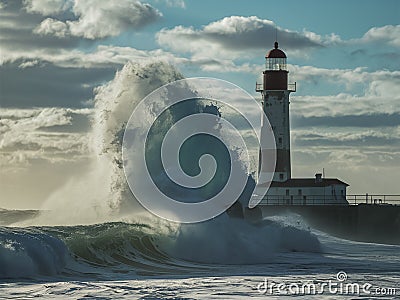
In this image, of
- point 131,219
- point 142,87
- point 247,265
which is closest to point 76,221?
point 131,219

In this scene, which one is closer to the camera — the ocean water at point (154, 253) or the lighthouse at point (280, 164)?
the ocean water at point (154, 253)

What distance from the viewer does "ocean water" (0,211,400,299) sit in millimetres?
13078

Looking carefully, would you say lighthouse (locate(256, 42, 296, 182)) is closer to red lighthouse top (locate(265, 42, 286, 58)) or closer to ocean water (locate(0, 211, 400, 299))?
red lighthouse top (locate(265, 42, 286, 58))

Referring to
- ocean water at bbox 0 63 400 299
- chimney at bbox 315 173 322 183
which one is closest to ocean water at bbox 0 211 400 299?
ocean water at bbox 0 63 400 299

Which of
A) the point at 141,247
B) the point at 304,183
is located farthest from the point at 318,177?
the point at 141,247

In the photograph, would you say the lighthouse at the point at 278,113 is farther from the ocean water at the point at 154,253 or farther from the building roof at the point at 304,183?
the ocean water at the point at 154,253

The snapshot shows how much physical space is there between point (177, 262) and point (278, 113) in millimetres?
17192

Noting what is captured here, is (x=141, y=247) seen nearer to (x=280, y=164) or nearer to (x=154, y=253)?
(x=154, y=253)

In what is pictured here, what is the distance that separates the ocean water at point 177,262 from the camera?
13078mm

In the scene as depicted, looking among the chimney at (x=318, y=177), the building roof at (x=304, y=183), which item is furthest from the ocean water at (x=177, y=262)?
the chimney at (x=318, y=177)

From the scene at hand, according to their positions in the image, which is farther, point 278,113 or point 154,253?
point 278,113

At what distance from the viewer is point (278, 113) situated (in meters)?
Result: 34.7

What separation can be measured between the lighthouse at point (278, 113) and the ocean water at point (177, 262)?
9.42 meters

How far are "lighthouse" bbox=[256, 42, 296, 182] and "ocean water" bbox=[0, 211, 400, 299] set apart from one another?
9425mm
